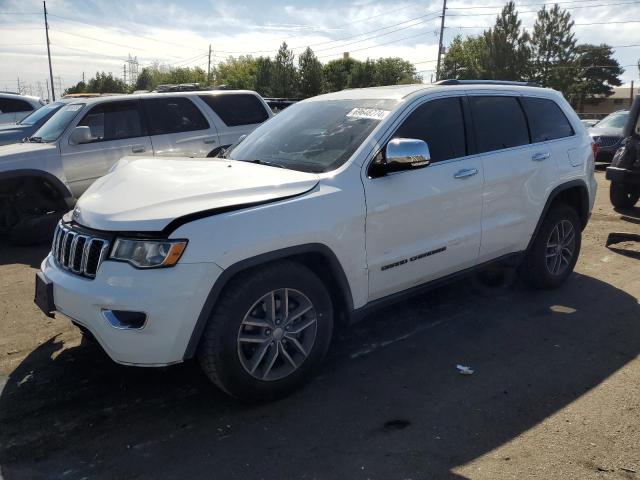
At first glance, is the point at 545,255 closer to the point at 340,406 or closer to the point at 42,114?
the point at 340,406

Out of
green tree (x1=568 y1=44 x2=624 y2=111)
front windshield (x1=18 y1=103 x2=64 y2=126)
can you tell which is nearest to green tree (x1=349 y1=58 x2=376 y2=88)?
green tree (x1=568 y1=44 x2=624 y2=111)

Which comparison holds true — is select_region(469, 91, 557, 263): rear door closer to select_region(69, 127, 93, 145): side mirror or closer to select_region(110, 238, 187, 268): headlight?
select_region(110, 238, 187, 268): headlight

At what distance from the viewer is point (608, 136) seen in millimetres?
14969

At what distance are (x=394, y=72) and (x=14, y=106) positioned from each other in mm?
74945

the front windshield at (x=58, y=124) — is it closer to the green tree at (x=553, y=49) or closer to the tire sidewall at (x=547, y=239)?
the tire sidewall at (x=547, y=239)

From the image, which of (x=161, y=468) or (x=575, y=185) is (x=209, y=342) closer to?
(x=161, y=468)

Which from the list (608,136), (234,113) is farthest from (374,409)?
(608,136)

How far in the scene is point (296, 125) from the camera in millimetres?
4262

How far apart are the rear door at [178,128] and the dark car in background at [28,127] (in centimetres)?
234

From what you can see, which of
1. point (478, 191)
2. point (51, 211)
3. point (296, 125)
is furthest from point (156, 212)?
point (51, 211)

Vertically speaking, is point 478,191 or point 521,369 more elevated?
point 478,191

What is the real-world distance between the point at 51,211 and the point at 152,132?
68.4 inches

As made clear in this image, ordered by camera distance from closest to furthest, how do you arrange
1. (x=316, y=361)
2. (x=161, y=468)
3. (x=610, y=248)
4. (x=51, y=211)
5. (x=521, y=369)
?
1. (x=161, y=468)
2. (x=316, y=361)
3. (x=521, y=369)
4. (x=610, y=248)
5. (x=51, y=211)

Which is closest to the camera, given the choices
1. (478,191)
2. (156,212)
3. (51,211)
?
(156,212)
